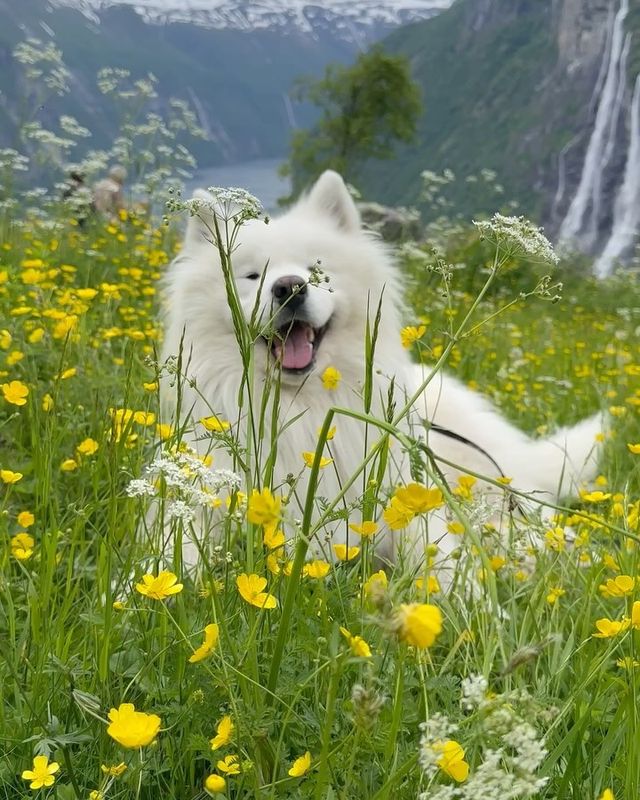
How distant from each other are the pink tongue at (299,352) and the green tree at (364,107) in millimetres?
30096

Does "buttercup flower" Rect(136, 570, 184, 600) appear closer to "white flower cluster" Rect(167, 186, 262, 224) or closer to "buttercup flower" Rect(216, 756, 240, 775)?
"buttercup flower" Rect(216, 756, 240, 775)

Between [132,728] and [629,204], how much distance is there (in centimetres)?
4009

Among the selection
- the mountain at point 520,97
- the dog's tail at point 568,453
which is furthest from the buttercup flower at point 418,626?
the mountain at point 520,97

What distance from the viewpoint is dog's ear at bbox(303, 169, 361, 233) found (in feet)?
11.6

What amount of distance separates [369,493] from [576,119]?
10511 centimetres

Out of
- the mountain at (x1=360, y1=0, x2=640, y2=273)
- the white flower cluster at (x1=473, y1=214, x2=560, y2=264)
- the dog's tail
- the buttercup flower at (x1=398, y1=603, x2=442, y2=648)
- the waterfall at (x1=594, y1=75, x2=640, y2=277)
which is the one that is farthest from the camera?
the mountain at (x1=360, y1=0, x2=640, y2=273)

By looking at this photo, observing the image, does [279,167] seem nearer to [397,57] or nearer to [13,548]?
[397,57]

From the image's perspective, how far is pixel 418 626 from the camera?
0.56m

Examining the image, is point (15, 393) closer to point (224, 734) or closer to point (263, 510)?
point (224, 734)

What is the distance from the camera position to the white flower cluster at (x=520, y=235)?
1.13 m

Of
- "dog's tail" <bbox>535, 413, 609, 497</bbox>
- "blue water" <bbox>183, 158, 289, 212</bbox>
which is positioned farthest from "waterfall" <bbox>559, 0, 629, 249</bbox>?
"dog's tail" <bbox>535, 413, 609, 497</bbox>

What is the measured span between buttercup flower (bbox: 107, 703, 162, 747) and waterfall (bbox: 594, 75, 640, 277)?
3551 centimetres

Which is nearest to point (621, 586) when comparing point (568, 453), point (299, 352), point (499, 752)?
point (499, 752)

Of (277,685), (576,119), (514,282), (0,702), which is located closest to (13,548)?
(0,702)
